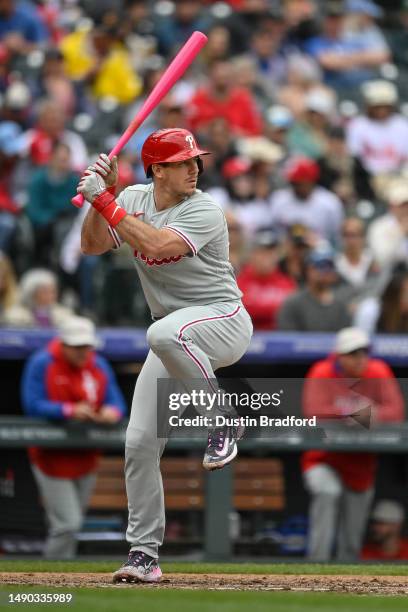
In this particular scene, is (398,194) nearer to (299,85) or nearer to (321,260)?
(321,260)

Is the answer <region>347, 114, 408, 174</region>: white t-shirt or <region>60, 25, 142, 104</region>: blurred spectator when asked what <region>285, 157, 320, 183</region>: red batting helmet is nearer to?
<region>347, 114, 408, 174</region>: white t-shirt

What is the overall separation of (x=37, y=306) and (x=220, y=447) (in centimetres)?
490

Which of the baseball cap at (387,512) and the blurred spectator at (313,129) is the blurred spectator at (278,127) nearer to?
the blurred spectator at (313,129)

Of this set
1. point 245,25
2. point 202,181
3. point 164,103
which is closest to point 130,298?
point 202,181

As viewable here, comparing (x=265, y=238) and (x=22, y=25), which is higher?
(x=22, y=25)

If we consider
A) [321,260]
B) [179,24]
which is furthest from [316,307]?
[179,24]

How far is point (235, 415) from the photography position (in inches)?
254

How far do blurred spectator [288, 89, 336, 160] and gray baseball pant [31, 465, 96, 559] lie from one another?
5234mm

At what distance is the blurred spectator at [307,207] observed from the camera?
12539 millimetres

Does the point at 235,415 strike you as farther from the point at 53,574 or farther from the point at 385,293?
the point at 385,293

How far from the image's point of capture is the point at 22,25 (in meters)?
15.1

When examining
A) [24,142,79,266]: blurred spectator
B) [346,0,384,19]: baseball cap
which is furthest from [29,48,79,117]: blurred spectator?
[346,0,384,19]: baseball cap

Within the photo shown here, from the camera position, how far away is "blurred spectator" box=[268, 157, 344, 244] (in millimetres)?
12539

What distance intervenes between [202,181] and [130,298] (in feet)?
6.21
